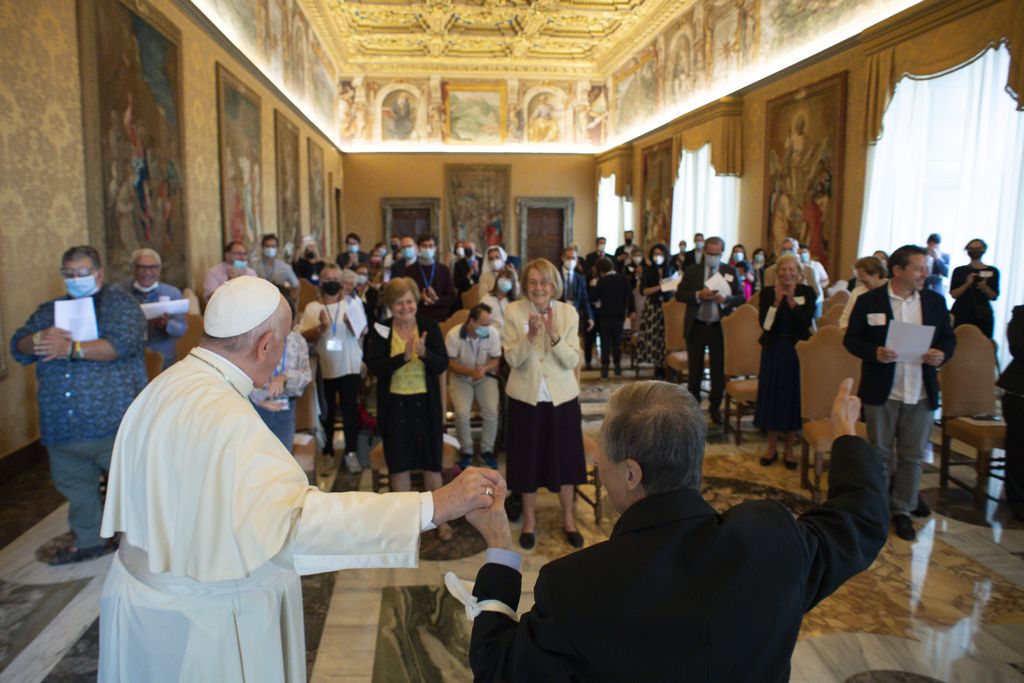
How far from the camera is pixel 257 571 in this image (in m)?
1.88

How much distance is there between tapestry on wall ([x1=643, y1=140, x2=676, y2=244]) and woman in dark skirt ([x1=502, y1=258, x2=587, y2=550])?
13.7 m

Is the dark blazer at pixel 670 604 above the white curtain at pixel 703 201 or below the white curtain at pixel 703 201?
below

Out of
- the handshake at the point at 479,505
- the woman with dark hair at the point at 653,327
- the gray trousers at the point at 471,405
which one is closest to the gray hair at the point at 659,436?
the handshake at the point at 479,505

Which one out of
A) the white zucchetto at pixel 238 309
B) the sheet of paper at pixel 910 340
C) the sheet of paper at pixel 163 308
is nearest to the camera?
the white zucchetto at pixel 238 309

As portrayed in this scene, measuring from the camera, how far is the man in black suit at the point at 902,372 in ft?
15.9

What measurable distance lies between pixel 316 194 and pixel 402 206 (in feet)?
20.5

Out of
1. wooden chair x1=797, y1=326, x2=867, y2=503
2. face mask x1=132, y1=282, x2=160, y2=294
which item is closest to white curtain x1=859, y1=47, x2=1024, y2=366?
wooden chair x1=797, y1=326, x2=867, y2=503

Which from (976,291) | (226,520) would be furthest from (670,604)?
(976,291)

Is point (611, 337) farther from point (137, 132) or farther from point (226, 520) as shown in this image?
point (226, 520)

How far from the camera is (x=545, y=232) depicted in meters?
25.1

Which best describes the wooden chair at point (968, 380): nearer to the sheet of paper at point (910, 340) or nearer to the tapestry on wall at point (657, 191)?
the sheet of paper at point (910, 340)

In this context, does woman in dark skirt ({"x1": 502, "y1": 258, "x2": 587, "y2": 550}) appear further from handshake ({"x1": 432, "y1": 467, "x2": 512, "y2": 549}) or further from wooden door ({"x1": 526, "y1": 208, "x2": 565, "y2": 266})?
wooden door ({"x1": 526, "y1": 208, "x2": 565, "y2": 266})

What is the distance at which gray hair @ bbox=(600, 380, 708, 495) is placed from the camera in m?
1.52

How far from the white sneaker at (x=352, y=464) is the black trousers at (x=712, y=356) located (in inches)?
159
